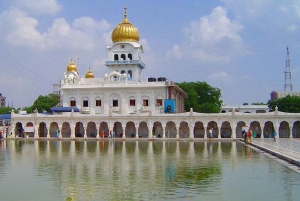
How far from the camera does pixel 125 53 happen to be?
2202 inches

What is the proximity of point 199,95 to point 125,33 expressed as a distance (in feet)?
64.7

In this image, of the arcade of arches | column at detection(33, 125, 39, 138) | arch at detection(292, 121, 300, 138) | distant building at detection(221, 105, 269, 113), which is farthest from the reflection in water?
distant building at detection(221, 105, 269, 113)

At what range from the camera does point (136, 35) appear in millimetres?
56906

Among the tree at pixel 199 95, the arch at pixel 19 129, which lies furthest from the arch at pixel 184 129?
the tree at pixel 199 95

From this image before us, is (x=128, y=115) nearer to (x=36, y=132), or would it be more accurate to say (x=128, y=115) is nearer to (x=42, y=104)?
(x=36, y=132)

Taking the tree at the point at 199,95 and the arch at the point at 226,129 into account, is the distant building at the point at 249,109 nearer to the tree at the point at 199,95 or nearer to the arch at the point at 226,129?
the tree at the point at 199,95

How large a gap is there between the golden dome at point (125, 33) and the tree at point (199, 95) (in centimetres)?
1503

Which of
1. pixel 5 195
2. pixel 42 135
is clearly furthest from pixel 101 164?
pixel 42 135

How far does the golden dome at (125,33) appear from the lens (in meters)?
56.2

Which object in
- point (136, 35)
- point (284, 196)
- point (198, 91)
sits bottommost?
point (284, 196)

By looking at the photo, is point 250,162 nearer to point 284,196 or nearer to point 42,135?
point 284,196

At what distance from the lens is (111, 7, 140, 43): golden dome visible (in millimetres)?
56156

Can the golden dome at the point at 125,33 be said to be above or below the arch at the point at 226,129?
above

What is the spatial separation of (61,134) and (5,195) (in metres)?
35.7
